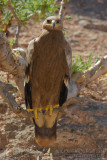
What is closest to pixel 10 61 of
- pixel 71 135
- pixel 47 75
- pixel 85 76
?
pixel 47 75

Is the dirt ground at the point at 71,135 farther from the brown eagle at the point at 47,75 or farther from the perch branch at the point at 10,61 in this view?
A: the perch branch at the point at 10,61

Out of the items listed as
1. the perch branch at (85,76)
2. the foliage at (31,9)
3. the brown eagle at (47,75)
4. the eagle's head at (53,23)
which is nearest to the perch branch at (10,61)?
the brown eagle at (47,75)

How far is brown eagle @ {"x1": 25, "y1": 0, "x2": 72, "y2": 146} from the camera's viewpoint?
2.81 m

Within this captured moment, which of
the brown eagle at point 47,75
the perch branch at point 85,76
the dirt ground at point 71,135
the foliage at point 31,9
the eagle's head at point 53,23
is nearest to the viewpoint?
the eagle's head at point 53,23

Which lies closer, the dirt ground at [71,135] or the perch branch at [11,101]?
the perch branch at [11,101]

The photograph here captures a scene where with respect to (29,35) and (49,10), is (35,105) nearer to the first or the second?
(49,10)

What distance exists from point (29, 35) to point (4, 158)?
4756mm

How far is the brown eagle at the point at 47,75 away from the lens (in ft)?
9.23

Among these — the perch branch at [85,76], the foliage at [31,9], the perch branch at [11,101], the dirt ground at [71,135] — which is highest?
the foliage at [31,9]

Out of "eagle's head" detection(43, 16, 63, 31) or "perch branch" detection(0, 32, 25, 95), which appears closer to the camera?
"eagle's head" detection(43, 16, 63, 31)

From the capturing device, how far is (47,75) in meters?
2.97

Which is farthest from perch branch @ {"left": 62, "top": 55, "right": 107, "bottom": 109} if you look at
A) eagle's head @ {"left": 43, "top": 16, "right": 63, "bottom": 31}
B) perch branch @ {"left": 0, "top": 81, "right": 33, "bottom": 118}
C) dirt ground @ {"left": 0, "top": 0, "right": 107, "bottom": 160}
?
eagle's head @ {"left": 43, "top": 16, "right": 63, "bottom": 31}

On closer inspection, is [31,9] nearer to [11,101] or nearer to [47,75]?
[47,75]

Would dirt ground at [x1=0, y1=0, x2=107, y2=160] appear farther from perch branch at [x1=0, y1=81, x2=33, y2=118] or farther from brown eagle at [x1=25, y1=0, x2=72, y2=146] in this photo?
perch branch at [x1=0, y1=81, x2=33, y2=118]
